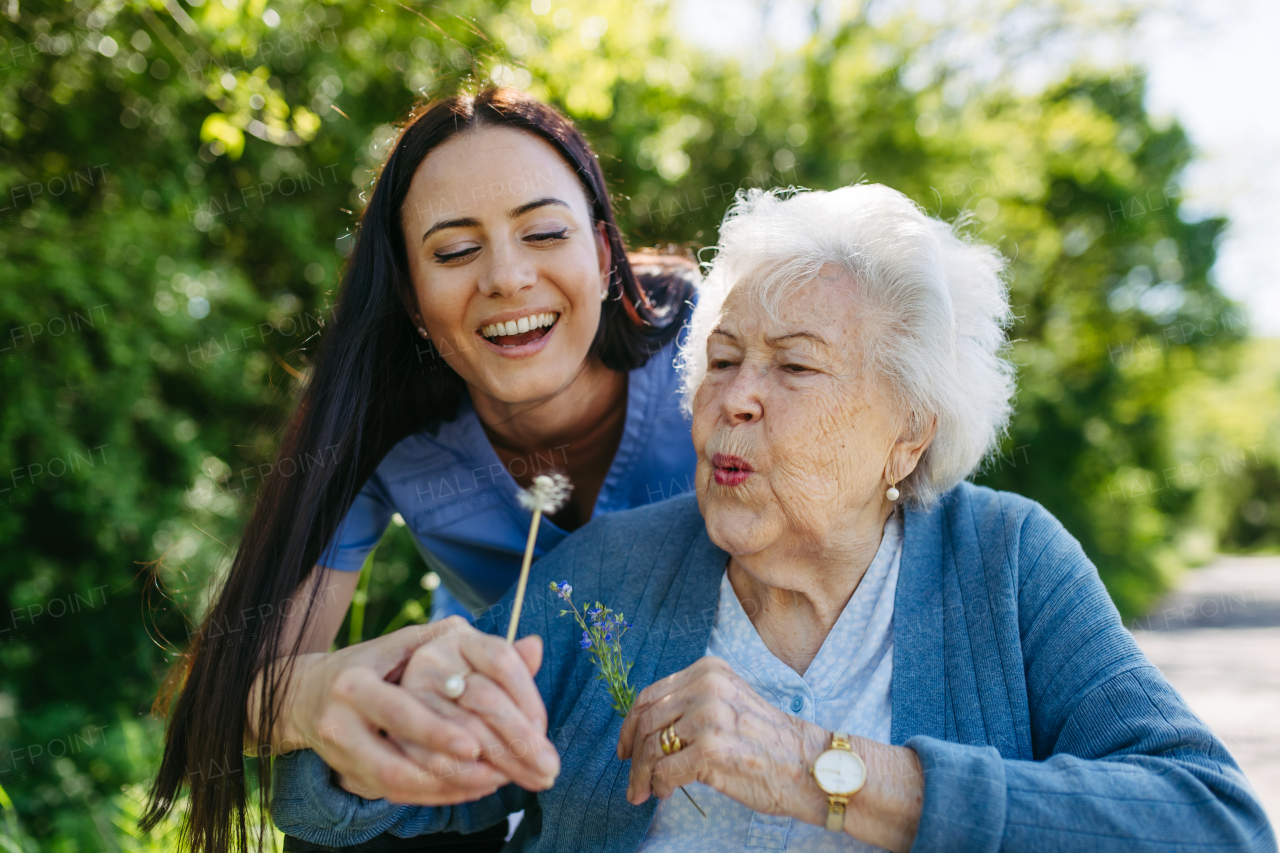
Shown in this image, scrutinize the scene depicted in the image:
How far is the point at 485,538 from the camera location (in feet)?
8.34

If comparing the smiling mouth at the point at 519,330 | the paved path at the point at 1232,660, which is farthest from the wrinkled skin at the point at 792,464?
the paved path at the point at 1232,660

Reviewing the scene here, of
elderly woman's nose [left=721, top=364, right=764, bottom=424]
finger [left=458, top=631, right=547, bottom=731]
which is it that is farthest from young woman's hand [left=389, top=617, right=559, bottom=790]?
elderly woman's nose [left=721, top=364, right=764, bottom=424]

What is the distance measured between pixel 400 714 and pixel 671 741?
18.2 inches

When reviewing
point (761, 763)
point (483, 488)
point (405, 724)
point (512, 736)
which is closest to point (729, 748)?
point (761, 763)

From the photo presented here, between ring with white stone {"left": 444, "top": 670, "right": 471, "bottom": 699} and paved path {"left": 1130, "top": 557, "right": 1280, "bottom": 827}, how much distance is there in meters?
1.34

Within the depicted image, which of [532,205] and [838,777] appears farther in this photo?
[532,205]

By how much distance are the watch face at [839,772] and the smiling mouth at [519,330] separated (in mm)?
1274

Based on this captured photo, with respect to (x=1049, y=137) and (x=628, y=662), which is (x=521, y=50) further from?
(x=1049, y=137)

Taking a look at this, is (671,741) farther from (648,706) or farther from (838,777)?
(838,777)

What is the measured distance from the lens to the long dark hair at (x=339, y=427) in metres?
1.81

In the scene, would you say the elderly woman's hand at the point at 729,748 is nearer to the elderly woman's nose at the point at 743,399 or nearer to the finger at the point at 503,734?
the finger at the point at 503,734

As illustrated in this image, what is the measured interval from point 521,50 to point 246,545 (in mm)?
4376

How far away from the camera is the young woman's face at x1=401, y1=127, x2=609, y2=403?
2.16 metres

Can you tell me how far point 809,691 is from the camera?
184 cm
